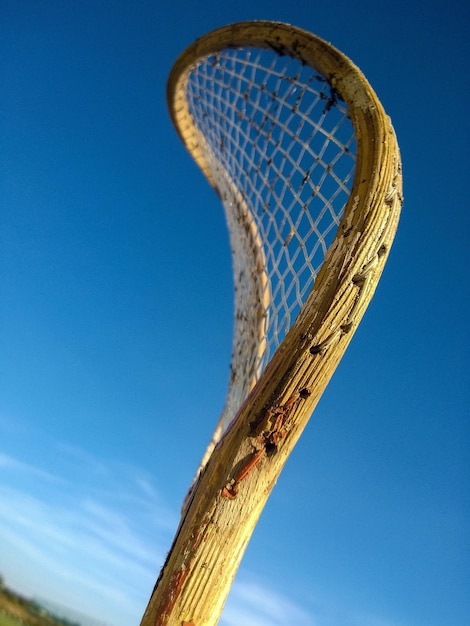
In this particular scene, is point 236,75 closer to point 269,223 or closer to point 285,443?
point 269,223

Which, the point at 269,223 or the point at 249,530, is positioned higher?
the point at 269,223

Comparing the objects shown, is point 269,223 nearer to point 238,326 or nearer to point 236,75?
point 238,326

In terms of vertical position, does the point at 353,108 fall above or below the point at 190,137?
below

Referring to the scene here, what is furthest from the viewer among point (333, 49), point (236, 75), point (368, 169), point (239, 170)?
point (239, 170)

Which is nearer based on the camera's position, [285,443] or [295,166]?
[285,443]

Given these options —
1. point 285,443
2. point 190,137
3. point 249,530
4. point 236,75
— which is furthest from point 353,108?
point 190,137

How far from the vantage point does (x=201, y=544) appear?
1.27 m

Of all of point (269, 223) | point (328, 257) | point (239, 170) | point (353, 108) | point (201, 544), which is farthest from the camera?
point (239, 170)

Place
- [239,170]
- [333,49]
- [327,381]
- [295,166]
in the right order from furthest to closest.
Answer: [239,170] < [295,166] < [333,49] < [327,381]

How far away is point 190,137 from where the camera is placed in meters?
5.35

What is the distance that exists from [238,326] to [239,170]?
1.32 m

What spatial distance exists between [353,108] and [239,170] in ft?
7.01

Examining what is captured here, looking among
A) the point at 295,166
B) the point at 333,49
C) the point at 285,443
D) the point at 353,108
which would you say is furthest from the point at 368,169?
the point at 295,166

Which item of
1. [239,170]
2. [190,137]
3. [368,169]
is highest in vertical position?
[190,137]
